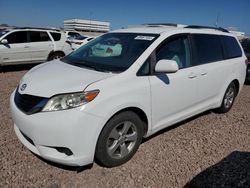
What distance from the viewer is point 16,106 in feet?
9.75

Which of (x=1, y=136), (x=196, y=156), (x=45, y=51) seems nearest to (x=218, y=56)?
(x=196, y=156)

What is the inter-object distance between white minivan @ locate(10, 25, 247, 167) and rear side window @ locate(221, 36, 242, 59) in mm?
474

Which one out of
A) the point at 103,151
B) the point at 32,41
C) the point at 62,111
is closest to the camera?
the point at 62,111

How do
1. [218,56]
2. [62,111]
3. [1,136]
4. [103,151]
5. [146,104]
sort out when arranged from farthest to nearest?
[218,56] → [1,136] → [146,104] → [103,151] → [62,111]

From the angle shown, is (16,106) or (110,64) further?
(110,64)

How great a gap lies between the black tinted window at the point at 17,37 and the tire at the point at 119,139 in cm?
747

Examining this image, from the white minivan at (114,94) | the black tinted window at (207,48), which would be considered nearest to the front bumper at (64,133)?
the white minivan at (114,94)

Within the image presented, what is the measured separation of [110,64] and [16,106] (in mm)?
1254

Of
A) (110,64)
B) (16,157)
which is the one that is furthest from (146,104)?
(16,157)

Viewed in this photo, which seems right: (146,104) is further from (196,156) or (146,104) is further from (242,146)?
(242,146)

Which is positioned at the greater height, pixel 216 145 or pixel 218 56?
pixel 218 56

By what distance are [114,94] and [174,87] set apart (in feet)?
3.55

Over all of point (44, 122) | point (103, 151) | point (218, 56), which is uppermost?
point (218, 56)

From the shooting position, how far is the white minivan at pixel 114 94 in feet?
8.63
